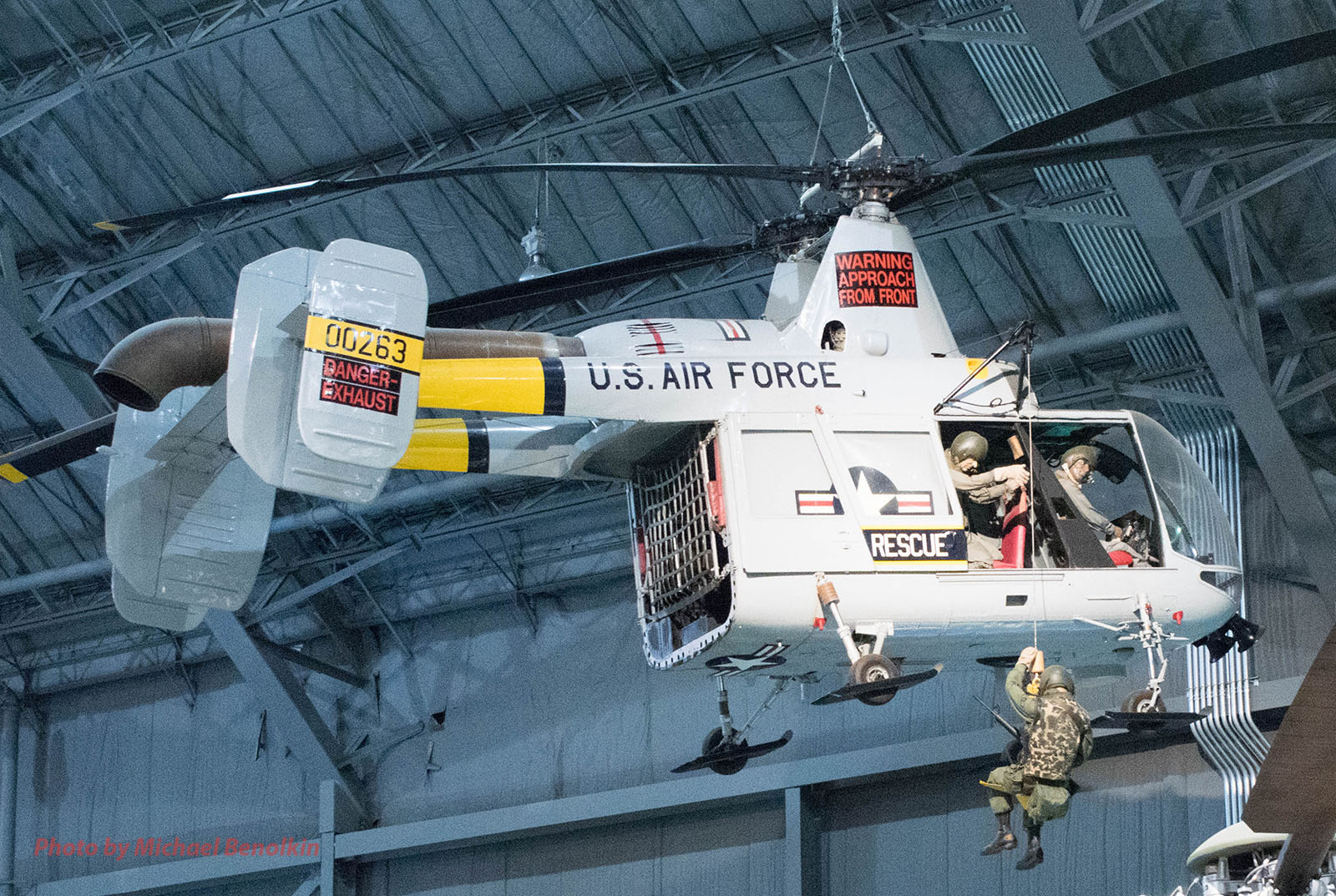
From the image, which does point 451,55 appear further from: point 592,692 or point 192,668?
point 192,668

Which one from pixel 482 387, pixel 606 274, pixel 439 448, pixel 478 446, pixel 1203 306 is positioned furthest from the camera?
pixel 1203 306

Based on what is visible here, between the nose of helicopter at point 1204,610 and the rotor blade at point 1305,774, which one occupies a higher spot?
the nose of helicopter at point 1204,610

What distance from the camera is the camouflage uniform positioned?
10.9 metres

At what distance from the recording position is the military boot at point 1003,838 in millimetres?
11227

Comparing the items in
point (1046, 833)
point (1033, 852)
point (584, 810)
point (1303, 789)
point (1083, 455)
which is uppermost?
point (1083, 455)

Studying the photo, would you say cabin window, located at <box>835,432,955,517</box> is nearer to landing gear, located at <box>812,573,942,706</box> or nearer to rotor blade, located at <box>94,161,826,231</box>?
landing gear, located at <box>812,573,942,706</box>

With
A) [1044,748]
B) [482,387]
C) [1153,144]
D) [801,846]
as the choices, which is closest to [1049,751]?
[1044,748]

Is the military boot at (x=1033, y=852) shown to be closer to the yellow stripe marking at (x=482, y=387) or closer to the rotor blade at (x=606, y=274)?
the yellow stripe marking at (x=482, y=387)

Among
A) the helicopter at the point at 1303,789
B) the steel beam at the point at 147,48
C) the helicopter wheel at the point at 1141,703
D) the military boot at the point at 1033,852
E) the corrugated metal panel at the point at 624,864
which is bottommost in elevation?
the helicopter at the point at 1303,789

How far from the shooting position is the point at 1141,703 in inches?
460

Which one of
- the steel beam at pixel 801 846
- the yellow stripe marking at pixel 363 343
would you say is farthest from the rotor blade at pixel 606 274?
the steel beam at pixel 801 846

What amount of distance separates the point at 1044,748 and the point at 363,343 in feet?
18.1

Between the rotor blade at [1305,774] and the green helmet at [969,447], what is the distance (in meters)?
4.46

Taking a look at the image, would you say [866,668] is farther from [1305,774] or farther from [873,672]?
[1305,774]
